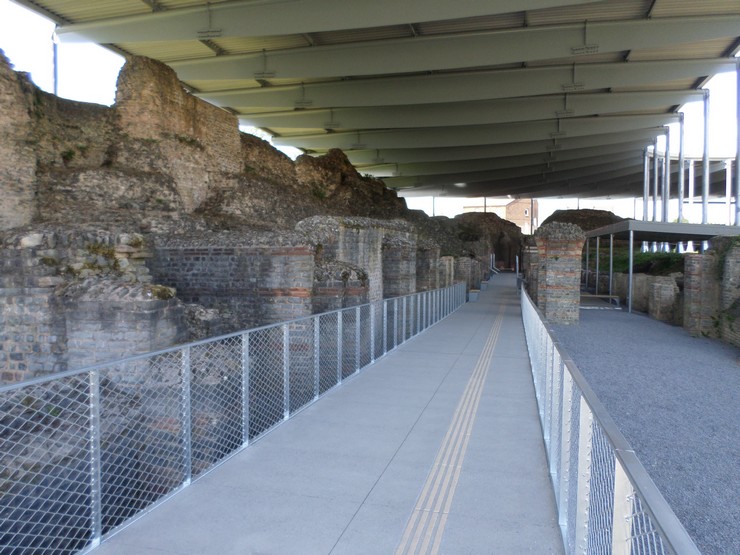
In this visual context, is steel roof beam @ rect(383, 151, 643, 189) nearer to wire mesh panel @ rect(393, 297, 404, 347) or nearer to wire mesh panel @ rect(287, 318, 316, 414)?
wire mesh panel @ rect(393, 297, 404, 347)

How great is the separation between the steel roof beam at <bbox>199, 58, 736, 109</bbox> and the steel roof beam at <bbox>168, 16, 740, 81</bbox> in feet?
10.5

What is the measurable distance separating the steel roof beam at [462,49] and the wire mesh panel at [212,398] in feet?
55.7

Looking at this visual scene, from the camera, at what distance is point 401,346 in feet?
35.4

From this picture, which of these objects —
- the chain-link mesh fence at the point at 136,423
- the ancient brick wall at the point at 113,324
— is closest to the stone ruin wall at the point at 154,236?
the ancient brick wall at the point at 113,324

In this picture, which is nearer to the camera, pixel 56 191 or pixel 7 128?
pixel 7 128

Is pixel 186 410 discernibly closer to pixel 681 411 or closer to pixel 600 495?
pixel 600 495

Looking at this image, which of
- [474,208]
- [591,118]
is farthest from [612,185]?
[474,208]

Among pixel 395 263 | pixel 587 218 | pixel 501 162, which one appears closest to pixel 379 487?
pixel 395 263

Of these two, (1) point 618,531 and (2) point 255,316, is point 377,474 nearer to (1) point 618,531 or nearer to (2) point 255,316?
(1) point 618,531

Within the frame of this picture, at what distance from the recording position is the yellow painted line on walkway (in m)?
3.40

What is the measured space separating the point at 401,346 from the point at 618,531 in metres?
8.71

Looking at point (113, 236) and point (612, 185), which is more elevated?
point (612, 185)

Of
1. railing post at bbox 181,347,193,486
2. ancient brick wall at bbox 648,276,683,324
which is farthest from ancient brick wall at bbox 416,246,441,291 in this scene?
railing post at bbox 181,347,193,486

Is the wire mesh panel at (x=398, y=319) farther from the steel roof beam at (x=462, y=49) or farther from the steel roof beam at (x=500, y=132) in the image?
the steel roof beam at (x=500, y=132)
